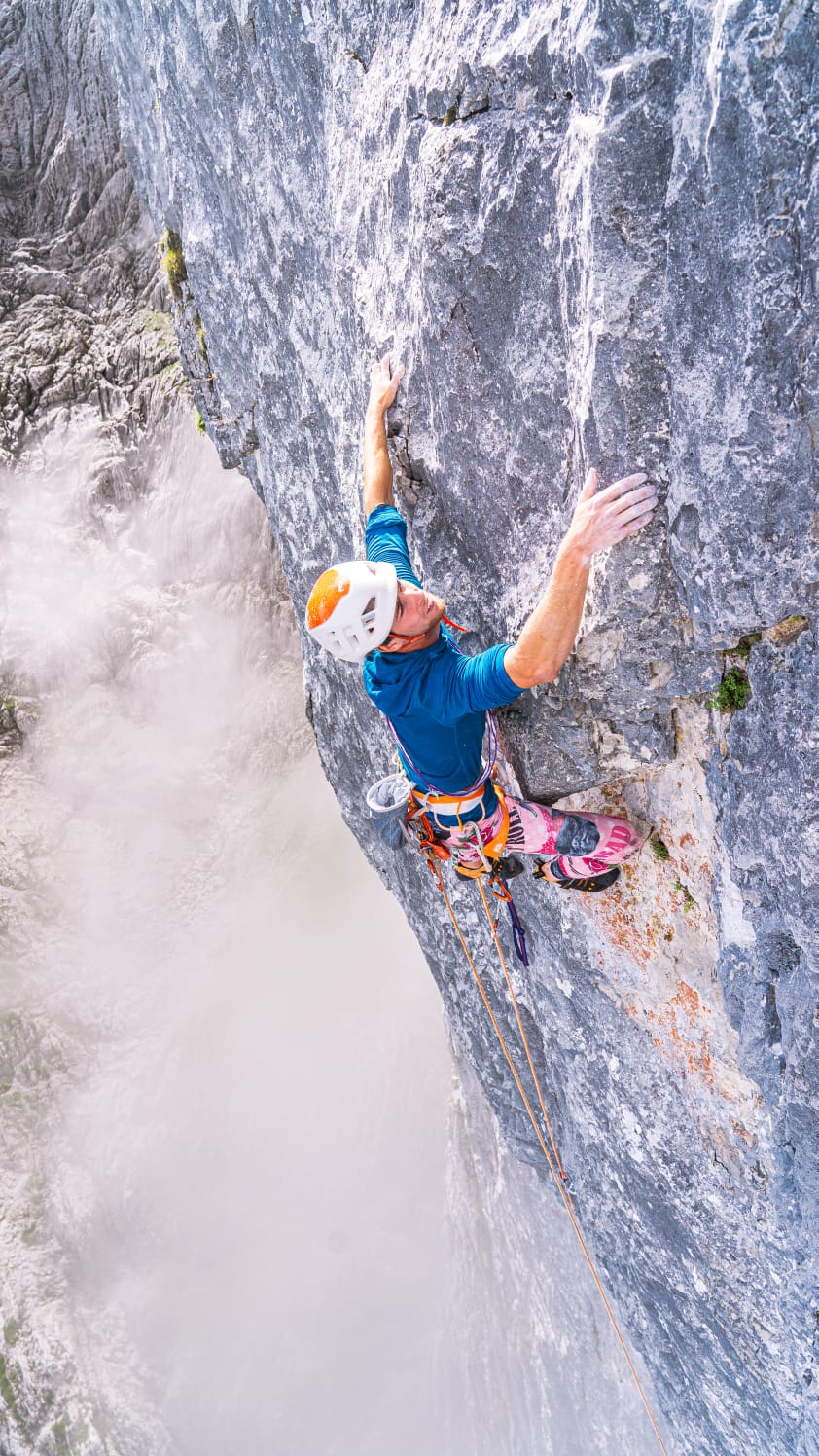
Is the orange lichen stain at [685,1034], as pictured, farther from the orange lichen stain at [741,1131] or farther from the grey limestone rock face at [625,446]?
the orange lichen stain at [741,1131]

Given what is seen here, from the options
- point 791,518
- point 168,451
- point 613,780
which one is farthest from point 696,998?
point 168,451

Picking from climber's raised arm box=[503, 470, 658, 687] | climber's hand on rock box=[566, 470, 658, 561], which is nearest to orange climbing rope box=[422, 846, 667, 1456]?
climber's raised arm box=[503, 470, 658, 687]

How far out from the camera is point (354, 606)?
3.46 m

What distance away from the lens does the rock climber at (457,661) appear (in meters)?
3.25

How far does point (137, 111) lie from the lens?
25.0ft

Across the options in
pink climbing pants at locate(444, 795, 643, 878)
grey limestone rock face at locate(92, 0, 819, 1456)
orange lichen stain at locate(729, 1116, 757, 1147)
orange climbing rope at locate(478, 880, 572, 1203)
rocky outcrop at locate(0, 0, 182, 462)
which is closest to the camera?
grey limestone rock face at locate(92, 0, 819, 1456)

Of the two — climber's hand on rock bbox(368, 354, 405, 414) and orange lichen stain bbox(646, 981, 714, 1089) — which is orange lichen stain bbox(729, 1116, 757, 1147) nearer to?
orange lichen stain bbox(646, 981, 714, 1089)

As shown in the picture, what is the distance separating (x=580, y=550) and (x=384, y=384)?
5.72ft

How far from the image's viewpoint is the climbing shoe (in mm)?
4371

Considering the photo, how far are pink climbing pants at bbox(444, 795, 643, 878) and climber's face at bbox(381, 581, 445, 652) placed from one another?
39.2 inches

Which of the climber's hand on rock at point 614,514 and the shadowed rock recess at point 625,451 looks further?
the climber's hand on rock at point 614,514

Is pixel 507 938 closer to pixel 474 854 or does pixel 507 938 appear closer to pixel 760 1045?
pixel 474 854

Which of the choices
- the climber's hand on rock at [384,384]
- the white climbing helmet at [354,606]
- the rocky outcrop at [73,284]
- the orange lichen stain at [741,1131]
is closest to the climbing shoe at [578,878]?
the orange lichen stain at [741,1131]

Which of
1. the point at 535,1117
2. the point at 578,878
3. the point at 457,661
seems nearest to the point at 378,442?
the point at 457,661
